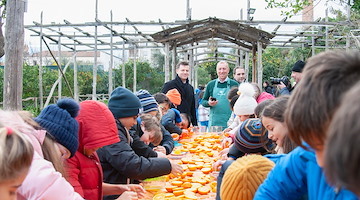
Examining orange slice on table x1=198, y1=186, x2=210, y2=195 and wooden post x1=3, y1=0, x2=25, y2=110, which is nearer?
orange slice on table x1=198, y1=186, x2=210, y2=195

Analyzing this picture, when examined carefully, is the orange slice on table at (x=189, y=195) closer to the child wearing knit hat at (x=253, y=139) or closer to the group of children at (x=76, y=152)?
the group of children at (x=76, y=152)

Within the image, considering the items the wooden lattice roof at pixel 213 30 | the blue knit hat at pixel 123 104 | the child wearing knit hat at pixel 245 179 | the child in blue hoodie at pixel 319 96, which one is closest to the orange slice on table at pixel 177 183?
the blue knit hat at pixel 123 104

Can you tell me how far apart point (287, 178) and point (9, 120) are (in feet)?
2.95

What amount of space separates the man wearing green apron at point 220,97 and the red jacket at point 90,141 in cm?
393

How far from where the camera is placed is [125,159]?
86.9 inches

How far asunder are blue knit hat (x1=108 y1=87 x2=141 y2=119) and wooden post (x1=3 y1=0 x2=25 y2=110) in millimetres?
1968

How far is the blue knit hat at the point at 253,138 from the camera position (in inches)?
82.4

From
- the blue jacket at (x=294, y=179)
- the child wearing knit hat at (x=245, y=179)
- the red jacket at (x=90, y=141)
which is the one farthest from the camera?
the red jacket at (x=90, y=141)

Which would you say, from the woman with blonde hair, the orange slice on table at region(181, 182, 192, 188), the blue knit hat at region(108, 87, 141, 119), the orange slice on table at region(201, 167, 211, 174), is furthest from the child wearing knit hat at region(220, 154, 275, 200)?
the orange slice on table at region(201, 167, 211, 174)

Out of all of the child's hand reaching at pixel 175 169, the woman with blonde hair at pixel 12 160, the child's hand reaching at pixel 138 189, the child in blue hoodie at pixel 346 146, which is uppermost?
the child in blue hoodie at pixel 346 146

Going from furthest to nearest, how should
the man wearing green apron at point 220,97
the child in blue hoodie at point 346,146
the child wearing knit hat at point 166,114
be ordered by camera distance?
the man wearing green apron at point 220,97
the child wearing knit hat at point 166,114
the child in blue hoodie at point 346,146

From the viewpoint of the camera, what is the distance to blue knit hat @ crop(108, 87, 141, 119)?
236 centimetres

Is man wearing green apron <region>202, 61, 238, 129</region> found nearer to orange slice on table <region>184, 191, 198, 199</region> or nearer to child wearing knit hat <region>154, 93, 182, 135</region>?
child wearing knit hat <region>154, 93, 182, 135</region>

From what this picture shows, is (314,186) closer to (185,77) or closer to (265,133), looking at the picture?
(265,133)
